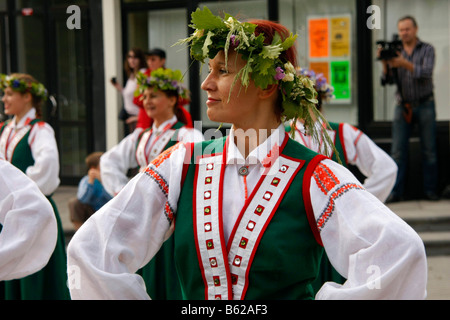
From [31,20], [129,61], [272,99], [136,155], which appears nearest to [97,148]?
[129,61]

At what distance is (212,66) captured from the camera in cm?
223

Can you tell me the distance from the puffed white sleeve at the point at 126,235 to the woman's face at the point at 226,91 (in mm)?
171

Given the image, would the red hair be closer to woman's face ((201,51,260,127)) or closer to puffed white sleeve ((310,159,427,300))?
woman's face ((201,51,260,127))

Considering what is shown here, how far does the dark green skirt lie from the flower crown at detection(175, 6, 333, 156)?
2.98 m

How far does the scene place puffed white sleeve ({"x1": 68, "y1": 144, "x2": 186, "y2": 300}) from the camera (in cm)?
194

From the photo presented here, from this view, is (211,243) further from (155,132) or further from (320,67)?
(320,67)

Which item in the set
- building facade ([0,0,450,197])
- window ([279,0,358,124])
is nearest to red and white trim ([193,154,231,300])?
building facade ([0,0,450,197])

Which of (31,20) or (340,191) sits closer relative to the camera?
(340,191)

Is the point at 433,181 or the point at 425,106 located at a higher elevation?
the point at 425,106

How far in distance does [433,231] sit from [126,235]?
209 inches

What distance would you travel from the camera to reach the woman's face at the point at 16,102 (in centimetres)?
564

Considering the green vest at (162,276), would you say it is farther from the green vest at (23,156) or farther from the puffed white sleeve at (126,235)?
the puffed white sleeve at (126,235)
